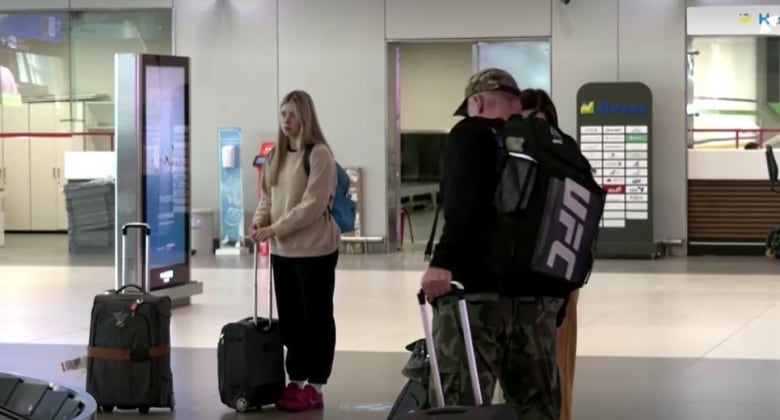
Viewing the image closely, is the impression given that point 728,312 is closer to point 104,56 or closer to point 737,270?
point 737,270

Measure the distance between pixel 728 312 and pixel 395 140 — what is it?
23.4 feet

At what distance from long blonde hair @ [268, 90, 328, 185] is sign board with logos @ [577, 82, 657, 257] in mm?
9197

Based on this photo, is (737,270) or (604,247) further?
(604,247)

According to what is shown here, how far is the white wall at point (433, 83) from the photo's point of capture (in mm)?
20094

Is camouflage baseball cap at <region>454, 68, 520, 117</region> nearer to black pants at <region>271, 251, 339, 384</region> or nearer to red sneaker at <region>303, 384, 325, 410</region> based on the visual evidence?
black pants at <region>271, 251, 339, 384</region>

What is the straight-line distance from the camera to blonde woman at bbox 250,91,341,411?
633 cm

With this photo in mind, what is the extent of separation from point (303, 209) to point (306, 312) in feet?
1.69

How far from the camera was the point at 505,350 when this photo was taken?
414 centimetres

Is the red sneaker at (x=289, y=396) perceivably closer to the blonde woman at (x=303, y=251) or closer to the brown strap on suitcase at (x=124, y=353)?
the blonde woman at (x=303, y=251)

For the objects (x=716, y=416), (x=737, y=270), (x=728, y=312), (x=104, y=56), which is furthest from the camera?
(x=104, y=56)

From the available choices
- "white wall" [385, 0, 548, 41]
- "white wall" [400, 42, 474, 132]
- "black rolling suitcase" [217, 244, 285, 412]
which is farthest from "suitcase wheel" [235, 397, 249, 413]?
"white wall" [400, 42, 474, 132]

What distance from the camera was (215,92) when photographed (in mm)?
16750

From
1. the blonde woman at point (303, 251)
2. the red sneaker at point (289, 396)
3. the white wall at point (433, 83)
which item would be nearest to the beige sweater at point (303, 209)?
the blonde woman at point (303, 251)

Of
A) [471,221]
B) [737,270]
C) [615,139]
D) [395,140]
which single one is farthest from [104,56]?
[471,221]
